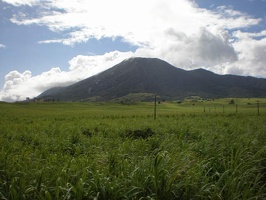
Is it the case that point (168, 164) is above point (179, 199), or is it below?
above

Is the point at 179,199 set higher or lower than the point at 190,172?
lower

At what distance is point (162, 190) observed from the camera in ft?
17.8

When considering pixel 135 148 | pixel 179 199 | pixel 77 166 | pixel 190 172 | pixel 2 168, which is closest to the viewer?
pixel 179 199

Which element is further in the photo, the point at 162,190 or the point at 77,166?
the point at 77,166

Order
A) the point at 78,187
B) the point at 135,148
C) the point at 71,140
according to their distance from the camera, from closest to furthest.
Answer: the point at 78,187 → the point at 135,148 → the point at 71,140

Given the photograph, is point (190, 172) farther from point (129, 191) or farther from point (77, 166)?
point (77, 166)

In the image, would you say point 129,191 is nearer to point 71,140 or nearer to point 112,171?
point 112,171

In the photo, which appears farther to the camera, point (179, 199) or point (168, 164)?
point (168, 164)

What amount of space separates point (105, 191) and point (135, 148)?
5.12 m

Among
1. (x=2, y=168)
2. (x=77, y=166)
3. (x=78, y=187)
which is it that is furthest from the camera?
(x=2, y=168)

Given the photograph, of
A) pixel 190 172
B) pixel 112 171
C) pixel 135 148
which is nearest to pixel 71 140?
pixel 135 148

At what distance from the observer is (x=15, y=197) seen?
5.19 m

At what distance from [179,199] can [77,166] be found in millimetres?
3079

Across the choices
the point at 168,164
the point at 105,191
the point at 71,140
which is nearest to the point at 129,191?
the point at 105,191
